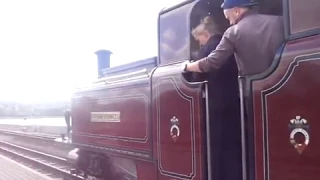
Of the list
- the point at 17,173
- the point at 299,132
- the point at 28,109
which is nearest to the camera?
the point at 299,132

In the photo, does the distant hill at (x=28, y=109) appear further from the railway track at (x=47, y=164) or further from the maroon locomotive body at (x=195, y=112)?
the maroon locomotive body at (x=195, y=112)

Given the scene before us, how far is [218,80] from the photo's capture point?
3.60 m

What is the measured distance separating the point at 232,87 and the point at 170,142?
0.84m

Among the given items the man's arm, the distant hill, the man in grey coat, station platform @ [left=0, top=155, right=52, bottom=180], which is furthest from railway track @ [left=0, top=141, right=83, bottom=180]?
the distant hill

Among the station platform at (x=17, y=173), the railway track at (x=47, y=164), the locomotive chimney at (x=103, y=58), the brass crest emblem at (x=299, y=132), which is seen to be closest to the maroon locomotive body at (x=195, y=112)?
the brass crest emblem at (x=299, y=132)

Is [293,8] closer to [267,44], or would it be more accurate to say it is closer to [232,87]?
[267,44]

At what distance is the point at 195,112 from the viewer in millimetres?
3559

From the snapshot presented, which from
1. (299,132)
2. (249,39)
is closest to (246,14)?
(249,39)

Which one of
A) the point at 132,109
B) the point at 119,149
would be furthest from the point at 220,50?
the point at 119,149

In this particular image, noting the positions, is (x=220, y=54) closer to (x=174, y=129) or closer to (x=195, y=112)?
(x=195, y=112)

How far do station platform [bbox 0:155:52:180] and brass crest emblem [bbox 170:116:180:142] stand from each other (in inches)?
233

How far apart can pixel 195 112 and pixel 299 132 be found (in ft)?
3.88

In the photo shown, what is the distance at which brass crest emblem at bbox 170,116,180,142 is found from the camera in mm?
3820

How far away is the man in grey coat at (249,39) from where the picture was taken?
2932 millimetres
